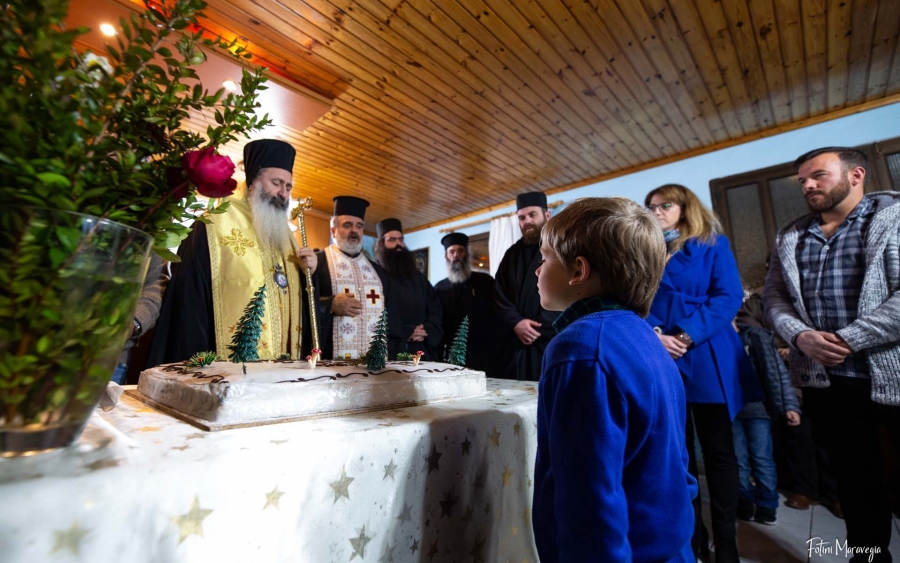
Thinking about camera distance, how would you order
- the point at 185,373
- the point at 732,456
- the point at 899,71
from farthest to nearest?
the point at 899,71 → the point at 732,456 → the point at 185,373

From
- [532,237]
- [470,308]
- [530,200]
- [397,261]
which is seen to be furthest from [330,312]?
[530,200]

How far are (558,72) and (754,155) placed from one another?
9.59 feet

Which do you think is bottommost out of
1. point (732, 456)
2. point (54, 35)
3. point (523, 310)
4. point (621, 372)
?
point (732, 456)

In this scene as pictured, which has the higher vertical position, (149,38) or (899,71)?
(899,71)

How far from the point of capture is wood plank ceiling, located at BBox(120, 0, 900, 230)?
3051 mm

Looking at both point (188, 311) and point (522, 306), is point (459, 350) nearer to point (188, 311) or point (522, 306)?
point (188, 311)

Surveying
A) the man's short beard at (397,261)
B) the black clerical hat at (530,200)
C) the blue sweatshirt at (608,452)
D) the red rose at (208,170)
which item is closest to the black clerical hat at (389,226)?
the man's short beard at (397,261)

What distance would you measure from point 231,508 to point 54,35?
62cm

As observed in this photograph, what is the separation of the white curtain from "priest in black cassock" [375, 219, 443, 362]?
9.03 ft

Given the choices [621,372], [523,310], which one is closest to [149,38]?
[621,372]

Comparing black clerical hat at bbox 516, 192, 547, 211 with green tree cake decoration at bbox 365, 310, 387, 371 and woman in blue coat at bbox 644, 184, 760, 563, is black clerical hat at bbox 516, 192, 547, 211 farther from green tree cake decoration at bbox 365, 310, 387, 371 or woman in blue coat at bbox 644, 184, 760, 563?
green tree cake decoration at bbox 365, 310, 387, 371

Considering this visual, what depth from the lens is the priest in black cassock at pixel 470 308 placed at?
394cm

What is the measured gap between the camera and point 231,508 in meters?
0.59

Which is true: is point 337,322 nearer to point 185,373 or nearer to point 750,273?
point 185,373
